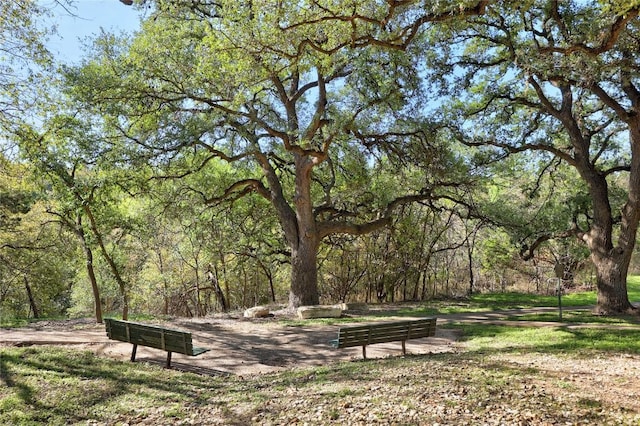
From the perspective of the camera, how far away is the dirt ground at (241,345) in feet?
27.4

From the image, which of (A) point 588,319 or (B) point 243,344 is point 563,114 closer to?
(A) point 588,319

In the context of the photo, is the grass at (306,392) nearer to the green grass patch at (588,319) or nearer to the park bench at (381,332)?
the park bench at (381,332)

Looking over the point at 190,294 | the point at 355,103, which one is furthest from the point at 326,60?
the point at 190,294

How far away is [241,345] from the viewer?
9930mm

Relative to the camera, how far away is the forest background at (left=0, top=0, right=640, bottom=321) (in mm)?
8188

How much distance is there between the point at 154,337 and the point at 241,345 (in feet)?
8.44

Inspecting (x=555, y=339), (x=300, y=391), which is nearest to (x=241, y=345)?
(x=300, y=391)

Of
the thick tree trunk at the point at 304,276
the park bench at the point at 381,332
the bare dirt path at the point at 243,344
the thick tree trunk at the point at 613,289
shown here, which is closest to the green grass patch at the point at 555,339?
the bare dirt path at the point at 243,344

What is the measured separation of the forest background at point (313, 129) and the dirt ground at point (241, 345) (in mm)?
2178

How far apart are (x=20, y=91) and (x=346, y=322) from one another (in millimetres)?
9291

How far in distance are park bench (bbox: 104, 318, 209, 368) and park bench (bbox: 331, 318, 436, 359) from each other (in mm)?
2473

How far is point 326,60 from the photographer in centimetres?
958

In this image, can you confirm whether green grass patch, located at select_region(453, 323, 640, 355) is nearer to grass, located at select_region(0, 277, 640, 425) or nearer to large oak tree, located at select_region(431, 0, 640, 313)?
grass, located at select_region(0, 277, 640, 425)

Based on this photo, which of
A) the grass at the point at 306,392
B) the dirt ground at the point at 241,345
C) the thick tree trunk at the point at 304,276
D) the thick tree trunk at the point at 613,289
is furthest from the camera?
the thick tree trunk at the point at 304,276
